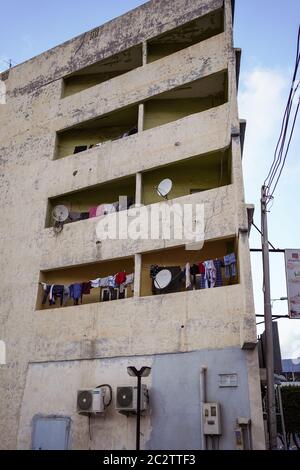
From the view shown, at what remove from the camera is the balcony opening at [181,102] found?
53.5ft

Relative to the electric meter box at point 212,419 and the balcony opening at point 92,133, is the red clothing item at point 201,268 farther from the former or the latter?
the balcony opening at point 92,133

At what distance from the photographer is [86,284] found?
48.4 feet

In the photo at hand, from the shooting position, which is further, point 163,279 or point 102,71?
point 102,71

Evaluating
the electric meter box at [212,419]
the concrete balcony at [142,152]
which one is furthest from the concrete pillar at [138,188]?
the electric meter box at [212,419]

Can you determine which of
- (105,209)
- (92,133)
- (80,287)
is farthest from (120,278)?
(92,133)

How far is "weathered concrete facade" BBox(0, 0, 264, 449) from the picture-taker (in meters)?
11.5

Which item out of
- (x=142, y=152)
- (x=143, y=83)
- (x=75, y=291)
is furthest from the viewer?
(x=143, y=83)

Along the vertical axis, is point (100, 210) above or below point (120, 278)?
above

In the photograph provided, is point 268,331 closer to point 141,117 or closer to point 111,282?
A: point 111,282

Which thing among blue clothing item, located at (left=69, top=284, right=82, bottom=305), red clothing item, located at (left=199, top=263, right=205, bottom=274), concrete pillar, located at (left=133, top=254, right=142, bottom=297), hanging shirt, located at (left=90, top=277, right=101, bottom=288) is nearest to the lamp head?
concrete pillar, located at (left=133, top=254, right=142, bottom=297)

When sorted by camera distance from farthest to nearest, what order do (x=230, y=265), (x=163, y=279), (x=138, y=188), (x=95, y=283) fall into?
(x=138, y=188) < (x=95, y=283) < (x=163, y=279) < (x=230, y=265)

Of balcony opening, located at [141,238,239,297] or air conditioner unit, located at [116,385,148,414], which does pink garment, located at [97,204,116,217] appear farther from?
air conditioner unit, located at [116,385,148,414]

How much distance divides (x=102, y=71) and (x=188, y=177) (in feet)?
21.9
